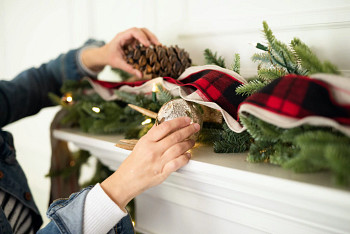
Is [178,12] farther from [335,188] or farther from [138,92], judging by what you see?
[335,188]

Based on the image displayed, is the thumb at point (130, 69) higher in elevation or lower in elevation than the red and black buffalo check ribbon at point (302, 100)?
lower

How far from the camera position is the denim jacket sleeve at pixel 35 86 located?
0.97 meters

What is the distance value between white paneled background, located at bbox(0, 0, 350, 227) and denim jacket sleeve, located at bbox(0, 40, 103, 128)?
22 cm

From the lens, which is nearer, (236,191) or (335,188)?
(335,188)

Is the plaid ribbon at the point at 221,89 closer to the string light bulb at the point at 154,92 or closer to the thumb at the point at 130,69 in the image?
the string light bulb at the point at 154,92

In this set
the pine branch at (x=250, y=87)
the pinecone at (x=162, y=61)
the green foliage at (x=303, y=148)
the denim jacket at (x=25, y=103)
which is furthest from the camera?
the denim jacket at (x=25, y=103)

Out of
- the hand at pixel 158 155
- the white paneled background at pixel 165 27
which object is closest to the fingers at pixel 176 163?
the hand at pixel 158 155

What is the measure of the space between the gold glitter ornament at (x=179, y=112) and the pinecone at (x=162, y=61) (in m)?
0.19

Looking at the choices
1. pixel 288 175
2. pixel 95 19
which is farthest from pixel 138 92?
pixel 95 19

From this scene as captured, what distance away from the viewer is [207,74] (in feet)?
2.02

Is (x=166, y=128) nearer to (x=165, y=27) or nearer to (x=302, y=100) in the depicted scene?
(x=302, y=100)

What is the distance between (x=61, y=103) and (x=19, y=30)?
102cm

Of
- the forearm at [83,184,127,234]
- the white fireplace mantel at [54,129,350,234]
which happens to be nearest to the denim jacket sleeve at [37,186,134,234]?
the forearm at [83,184,127,234]

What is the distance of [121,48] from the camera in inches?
35.1
